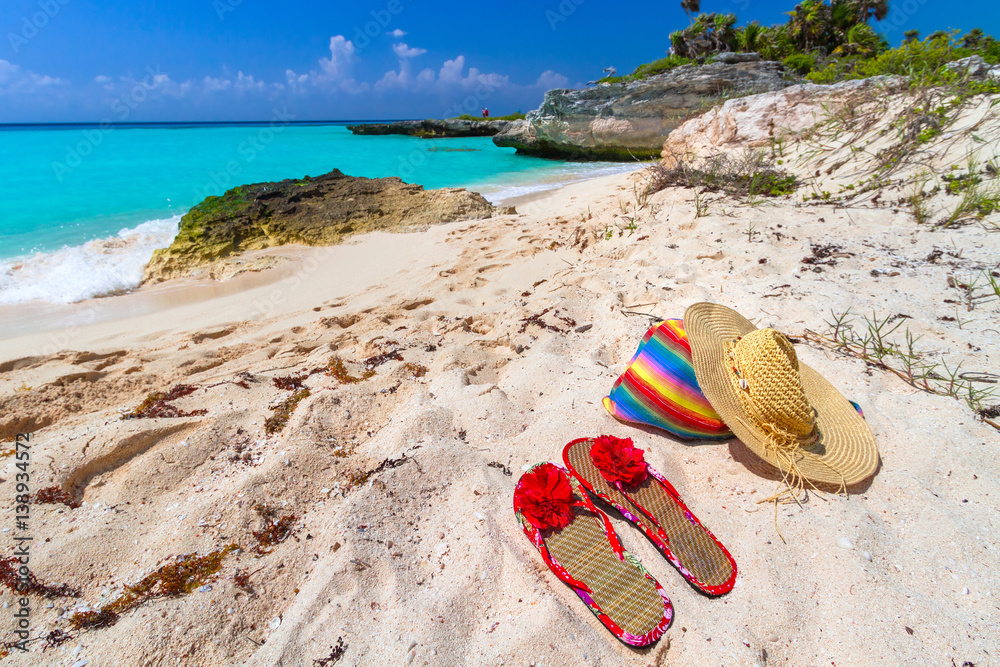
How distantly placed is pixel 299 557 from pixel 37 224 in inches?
401

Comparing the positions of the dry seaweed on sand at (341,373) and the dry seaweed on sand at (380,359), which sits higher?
the dry seaweed on sand at (380,359)

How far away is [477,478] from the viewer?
201 centimetres

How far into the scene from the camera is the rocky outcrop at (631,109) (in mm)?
14836

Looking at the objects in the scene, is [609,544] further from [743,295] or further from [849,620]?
[743,295]

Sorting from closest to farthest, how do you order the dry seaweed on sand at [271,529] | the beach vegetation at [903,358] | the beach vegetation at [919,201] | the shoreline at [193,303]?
the dry seaweed on sand at [271,529], the beach vegetation at [903,358], the beach vegetation at [919,201], the shoreline at [193,303]

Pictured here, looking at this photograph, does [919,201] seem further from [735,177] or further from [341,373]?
[341,373]

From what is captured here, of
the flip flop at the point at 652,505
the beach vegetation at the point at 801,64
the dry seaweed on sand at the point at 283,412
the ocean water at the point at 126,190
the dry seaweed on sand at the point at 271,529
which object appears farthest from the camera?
the beach vegetation at the point at 801,64

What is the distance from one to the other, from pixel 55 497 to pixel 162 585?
79 cm

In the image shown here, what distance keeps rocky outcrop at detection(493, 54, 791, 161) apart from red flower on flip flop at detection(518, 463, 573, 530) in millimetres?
13955

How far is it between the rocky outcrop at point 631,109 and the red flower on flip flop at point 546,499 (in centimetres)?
1395

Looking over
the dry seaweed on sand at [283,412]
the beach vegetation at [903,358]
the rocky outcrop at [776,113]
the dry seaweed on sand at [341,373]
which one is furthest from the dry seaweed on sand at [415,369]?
the rocky outcrop at [776,113]

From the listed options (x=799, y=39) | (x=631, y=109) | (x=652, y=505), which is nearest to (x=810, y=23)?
(x=799, y=39)

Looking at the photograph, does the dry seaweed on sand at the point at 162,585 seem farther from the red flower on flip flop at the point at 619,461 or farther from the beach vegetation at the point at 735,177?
the beach vegetation at the point at 735,177

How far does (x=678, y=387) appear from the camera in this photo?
2.16 metres
